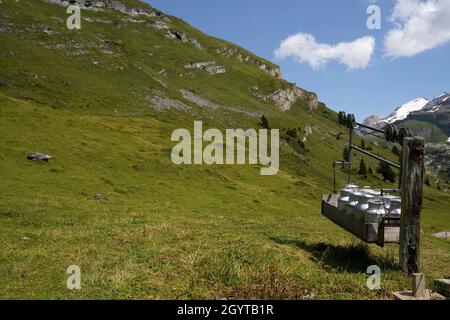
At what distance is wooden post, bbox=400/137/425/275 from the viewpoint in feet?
47.5

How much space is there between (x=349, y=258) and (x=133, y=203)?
27.5 m

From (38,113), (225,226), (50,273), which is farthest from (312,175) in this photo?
(50,273)

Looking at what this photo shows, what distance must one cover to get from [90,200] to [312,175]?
72863 mm

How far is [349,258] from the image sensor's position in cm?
1775

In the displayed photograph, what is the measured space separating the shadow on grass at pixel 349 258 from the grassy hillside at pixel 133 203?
0.08 m

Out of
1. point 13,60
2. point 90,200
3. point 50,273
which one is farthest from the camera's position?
point 13,60

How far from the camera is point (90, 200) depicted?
39812 mm

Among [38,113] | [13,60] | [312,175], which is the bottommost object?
[312,175]

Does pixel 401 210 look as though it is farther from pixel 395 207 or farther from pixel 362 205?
pixel 362 205

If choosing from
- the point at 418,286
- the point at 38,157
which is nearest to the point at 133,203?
the point at 38,157

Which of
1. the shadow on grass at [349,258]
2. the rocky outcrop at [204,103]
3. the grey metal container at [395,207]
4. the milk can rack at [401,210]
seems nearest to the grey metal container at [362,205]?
the milk can rack at [401,210]

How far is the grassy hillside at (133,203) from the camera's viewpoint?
1371 cm

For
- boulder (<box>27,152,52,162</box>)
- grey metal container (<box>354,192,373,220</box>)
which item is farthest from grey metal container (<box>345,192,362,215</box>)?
boulder (<box>27,152,52,162</box>)

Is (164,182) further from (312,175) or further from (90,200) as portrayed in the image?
(312,175)
